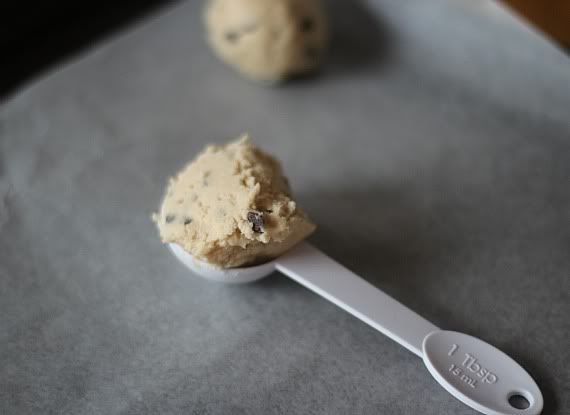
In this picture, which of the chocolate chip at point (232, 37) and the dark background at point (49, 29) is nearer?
the chocolate chip at point (232, 37)

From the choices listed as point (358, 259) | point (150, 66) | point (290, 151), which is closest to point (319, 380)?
point (358, 259)

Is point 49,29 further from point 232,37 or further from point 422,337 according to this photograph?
point 422,337

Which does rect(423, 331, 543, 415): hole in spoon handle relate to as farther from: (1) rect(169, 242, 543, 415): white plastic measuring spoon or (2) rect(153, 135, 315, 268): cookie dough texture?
(2) rect(153, 135, 315, 268): cookie dough texture

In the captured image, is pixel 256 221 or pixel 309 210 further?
pixel 309 210

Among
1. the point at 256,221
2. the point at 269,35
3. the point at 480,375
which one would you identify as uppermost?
the point at 269,35

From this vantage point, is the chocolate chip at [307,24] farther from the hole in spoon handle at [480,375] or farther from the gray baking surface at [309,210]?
the hole in spoon handle at [480,375]

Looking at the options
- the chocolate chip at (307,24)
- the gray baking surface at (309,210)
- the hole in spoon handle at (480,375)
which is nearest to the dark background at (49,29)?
the gray baking surface at (309,210)

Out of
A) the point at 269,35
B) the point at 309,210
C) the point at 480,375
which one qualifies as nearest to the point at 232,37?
the point at 269,35
